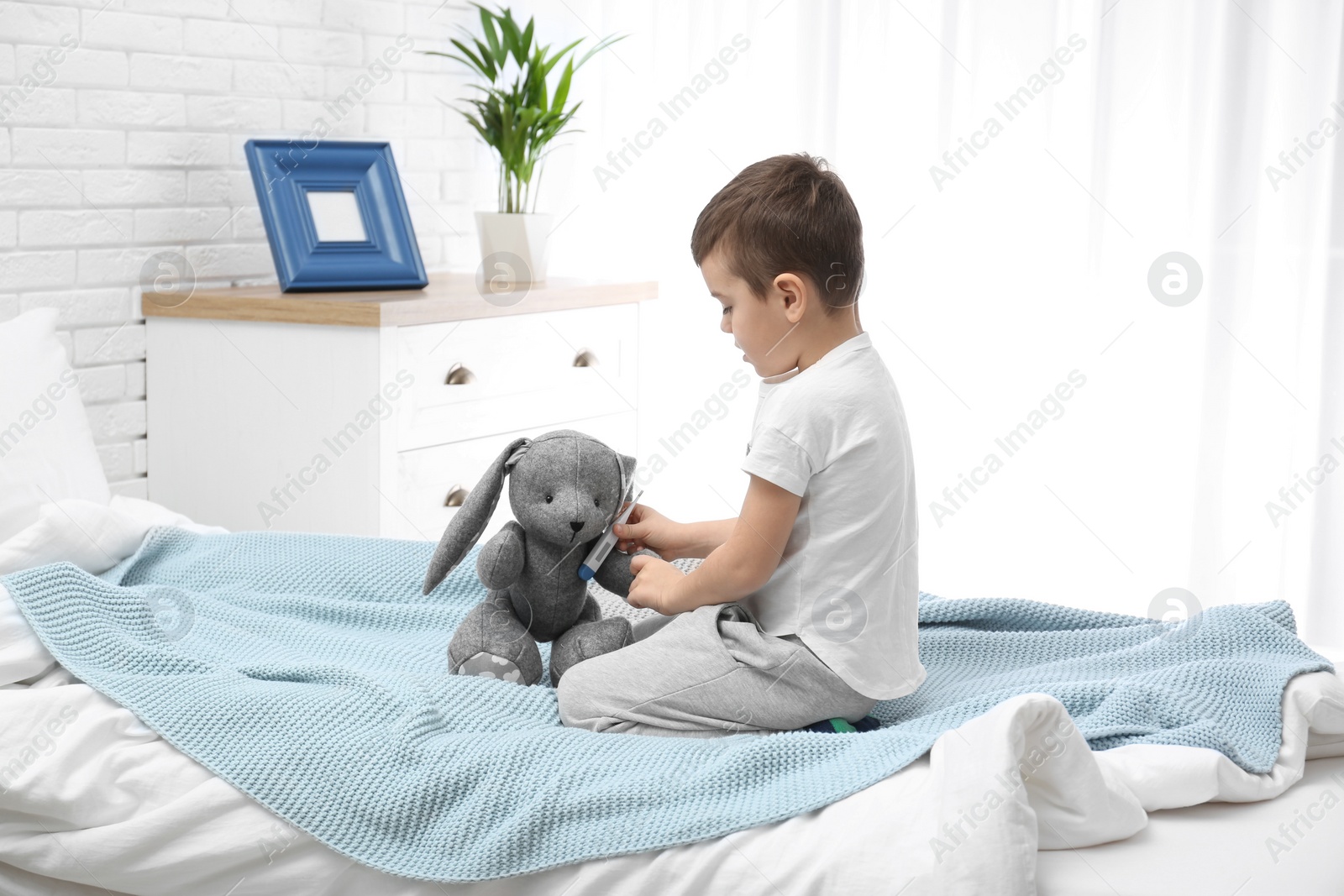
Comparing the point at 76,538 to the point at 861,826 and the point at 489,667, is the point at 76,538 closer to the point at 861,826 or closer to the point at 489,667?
the point at 489,667

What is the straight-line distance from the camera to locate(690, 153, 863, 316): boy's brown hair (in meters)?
1.27

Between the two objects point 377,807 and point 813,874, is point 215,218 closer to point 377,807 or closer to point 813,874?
point 377,807

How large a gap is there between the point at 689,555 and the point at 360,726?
0.47 m

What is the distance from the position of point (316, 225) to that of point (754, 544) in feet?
5.50

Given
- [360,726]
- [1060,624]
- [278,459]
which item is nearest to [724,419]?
[278,459]

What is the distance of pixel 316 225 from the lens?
257cm

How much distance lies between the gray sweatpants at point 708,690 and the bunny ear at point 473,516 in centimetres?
23

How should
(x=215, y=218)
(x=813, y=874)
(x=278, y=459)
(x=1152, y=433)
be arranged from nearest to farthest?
(x=813, y=874)
(x=278, y=459)
(x=215, y=218)
(x=1152, y=433)

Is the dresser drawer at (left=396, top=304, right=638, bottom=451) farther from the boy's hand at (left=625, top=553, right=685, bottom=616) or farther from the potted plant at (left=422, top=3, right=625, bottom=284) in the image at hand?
the boy's hand at (left=625, top=553, right=685, bottom=616)

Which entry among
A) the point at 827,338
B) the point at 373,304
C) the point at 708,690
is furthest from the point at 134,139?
the point at 708,690

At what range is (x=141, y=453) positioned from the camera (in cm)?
242

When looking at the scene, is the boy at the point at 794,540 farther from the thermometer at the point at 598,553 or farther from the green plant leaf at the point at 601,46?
the green plant leaf at the point at 601,46

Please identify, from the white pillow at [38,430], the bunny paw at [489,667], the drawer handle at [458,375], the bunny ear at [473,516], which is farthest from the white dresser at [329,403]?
the bunny paw at [489,667]

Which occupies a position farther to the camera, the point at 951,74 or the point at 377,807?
the point at 951,74
